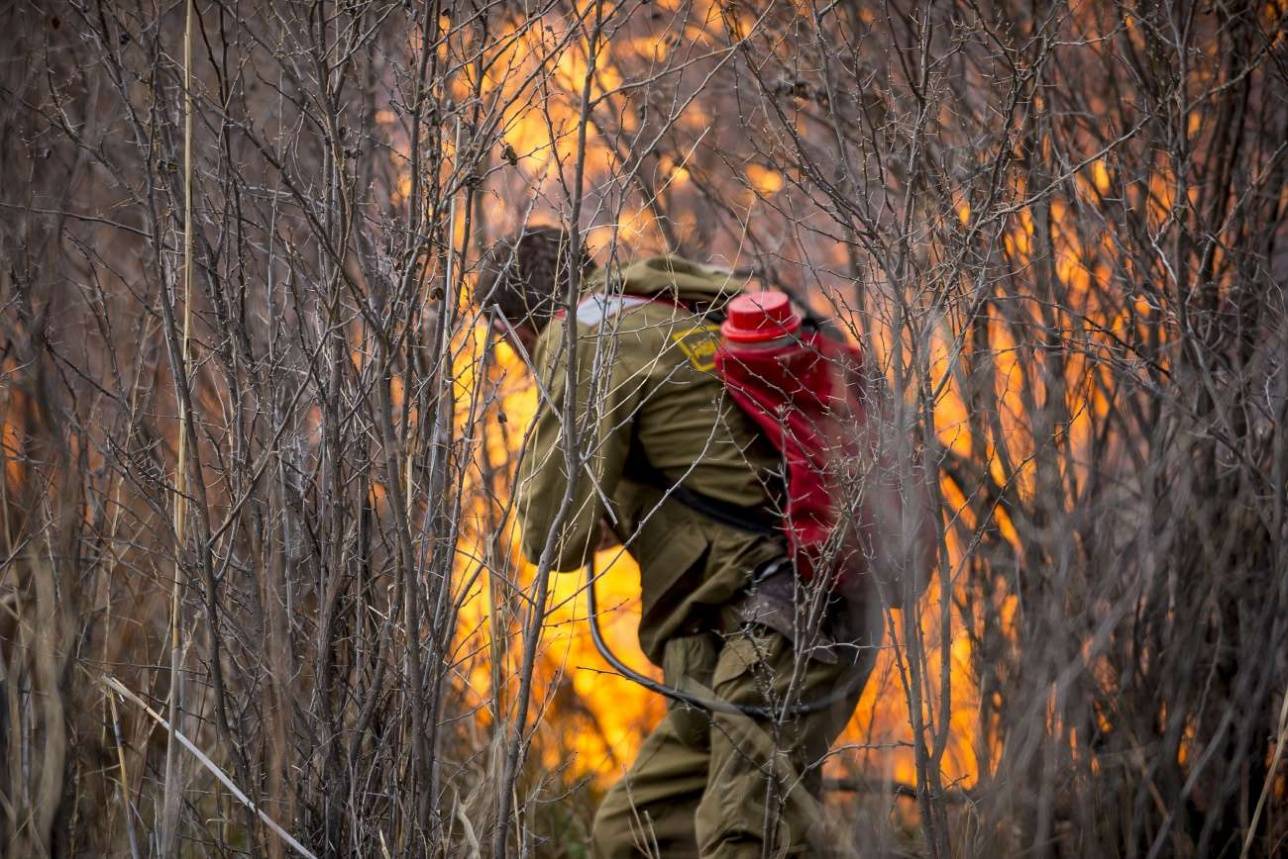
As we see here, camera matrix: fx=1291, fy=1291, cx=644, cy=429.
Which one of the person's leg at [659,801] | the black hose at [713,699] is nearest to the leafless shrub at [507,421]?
the black hose at [713,699]

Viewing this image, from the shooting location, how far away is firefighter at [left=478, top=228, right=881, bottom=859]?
283cm

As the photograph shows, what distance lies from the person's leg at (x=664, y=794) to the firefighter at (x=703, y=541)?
0.05 m

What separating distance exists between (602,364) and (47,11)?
1941 mm

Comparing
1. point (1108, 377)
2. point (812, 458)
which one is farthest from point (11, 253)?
point (1108, 377)

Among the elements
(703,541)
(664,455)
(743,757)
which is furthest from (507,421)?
(743,757)

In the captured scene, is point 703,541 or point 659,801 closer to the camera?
point 703,541

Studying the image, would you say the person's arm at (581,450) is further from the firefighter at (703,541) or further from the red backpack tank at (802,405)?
the red backpack tank at (802,405)

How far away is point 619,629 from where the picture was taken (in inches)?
271

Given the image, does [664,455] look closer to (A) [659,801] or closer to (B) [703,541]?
(B) [703,541]

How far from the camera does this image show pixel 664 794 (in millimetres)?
3289

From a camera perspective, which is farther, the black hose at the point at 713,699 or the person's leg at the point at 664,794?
the person's leg at the point at 664,794

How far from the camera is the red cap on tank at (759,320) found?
2787 mm

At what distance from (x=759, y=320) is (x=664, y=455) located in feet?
1.32

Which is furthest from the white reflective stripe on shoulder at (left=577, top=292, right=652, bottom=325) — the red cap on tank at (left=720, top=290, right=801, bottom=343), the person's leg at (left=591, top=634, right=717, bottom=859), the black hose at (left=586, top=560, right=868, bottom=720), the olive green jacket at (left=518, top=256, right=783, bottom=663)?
the person's leg at (left=591, top=634, right=717, bottom=859)
